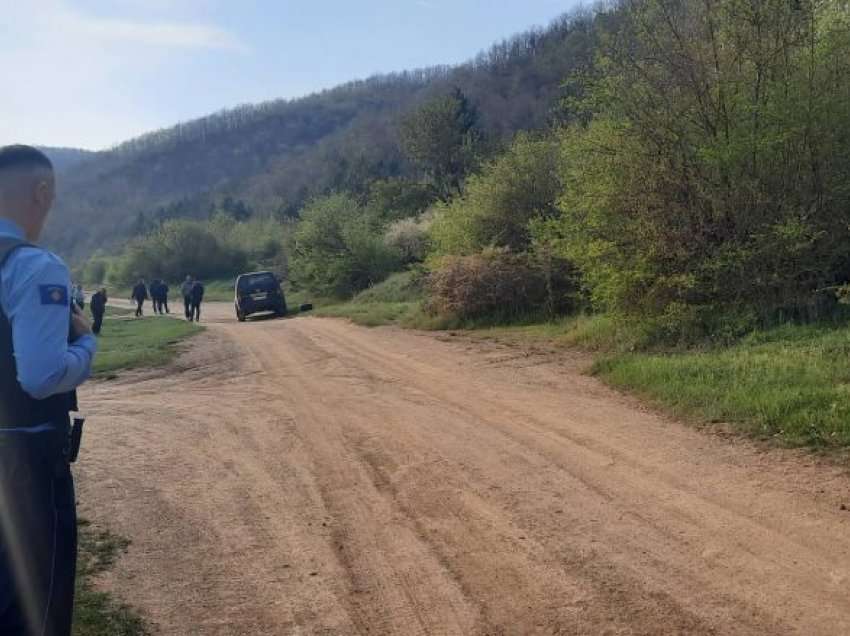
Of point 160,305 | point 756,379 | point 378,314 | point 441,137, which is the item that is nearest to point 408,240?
point 160,305

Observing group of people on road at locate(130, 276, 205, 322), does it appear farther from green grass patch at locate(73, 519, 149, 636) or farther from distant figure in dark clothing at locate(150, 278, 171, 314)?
green grass patch at locate(73, 519, 149, 636)

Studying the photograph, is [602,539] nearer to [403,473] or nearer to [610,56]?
[403,473]

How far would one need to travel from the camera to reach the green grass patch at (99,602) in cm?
380

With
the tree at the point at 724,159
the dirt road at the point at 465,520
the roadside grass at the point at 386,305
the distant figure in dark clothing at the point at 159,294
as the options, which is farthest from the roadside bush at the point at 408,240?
the dirt road at the point at 465,520

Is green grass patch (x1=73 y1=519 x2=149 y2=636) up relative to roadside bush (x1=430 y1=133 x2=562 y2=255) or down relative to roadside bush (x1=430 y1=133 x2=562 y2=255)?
down

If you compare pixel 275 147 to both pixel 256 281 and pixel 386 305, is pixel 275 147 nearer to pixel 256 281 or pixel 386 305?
pixel 256 281

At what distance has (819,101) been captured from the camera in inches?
433

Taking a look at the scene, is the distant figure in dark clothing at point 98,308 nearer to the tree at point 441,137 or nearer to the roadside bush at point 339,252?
the roadside bush at point 339,252

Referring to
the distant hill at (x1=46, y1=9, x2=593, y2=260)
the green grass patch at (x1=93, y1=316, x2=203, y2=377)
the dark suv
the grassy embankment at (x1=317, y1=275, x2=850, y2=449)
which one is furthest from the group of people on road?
the distant hill at (x1=46, y1=9, x2=593, y2=260)

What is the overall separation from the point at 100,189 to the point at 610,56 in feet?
557

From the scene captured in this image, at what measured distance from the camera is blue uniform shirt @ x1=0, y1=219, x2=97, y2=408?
234 cm

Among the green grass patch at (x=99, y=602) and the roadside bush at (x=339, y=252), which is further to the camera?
the roadside bush at (x=339, y=252)

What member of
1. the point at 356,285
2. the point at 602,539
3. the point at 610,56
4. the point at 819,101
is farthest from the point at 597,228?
the point at 356,285

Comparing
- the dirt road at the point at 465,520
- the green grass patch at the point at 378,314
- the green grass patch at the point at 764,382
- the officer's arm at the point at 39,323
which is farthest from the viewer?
the green grass patch at the point at 378,314
